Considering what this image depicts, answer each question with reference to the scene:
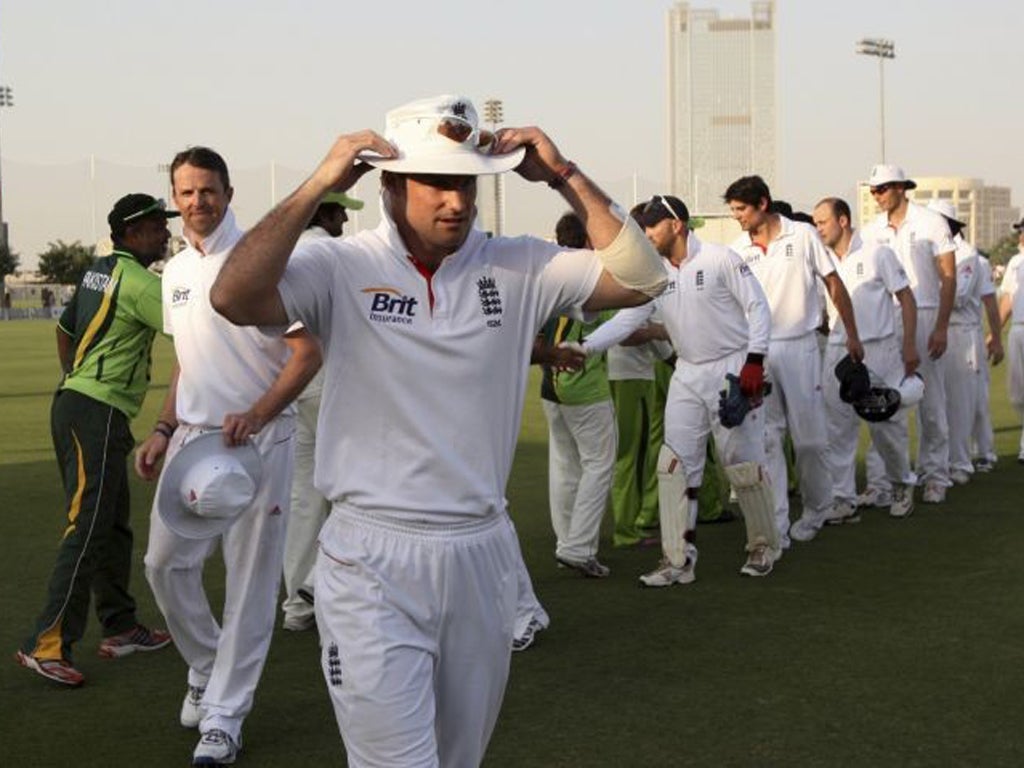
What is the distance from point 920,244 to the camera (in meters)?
12.1

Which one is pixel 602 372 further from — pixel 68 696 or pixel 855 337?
pixel 68 696

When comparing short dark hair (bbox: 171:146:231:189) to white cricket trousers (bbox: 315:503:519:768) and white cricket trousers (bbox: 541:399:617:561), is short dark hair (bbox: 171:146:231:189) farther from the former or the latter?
white cricket trousers (bbox: 541:399:617:561)

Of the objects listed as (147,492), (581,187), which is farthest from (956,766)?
(147,492)

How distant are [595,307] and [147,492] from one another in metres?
9.18

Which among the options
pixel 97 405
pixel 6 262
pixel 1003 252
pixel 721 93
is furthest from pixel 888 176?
pixel 721 93

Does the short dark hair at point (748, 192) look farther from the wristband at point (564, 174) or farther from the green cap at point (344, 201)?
the wristband at point (564, 174)

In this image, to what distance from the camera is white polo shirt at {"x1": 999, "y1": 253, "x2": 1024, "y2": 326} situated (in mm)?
14555

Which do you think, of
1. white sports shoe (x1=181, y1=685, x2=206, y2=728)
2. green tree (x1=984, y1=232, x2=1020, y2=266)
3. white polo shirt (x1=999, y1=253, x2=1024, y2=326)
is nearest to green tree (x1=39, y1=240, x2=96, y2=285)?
green tree (x1=984, y1=232, x2=1020, y2=266)

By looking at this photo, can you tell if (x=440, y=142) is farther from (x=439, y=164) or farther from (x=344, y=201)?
(x=344, y=201)

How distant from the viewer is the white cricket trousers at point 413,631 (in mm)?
3658

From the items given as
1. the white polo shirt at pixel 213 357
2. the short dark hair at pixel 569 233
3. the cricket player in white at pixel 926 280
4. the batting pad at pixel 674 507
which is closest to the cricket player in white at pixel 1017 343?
the cricket player in white at pixel 926 280

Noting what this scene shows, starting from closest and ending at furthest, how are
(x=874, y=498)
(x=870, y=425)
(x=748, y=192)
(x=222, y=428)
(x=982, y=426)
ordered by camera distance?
(x=222, y=428) < (x=748, y=192) < (x=870, y=425) < (x=874, y=498) < (x=982, y=426)

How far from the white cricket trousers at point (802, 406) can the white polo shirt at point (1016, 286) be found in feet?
16.4

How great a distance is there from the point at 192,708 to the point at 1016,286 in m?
10.9
